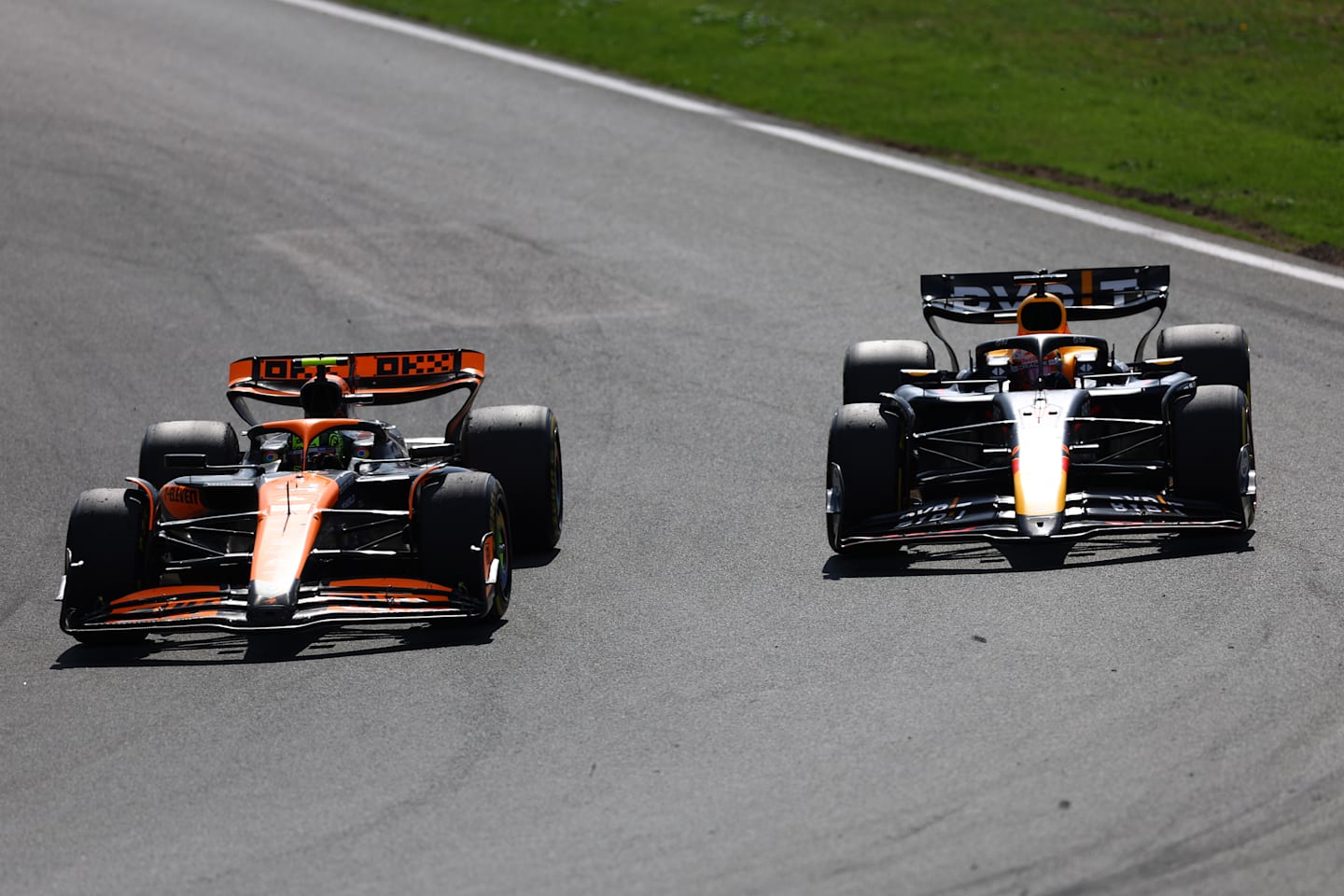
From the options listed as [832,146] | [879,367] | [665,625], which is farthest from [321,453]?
[832,146]

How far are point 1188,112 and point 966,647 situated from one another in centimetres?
1693

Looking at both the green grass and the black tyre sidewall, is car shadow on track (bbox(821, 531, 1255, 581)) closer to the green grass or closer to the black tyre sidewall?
the black tyre sidewall

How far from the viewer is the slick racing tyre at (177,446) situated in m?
13.3

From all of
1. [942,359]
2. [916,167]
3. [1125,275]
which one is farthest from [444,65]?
[1125,275]

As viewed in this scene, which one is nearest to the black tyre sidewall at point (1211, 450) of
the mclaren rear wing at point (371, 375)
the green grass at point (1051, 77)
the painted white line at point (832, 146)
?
Result: the mclaren rear wing at point (371, 375)

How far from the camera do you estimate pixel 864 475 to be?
39.7ft

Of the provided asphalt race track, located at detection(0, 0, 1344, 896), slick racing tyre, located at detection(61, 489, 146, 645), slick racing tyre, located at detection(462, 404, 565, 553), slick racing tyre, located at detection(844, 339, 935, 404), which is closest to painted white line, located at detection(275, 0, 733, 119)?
asphalt race track, located at detection(0, 0, 1344, 896)

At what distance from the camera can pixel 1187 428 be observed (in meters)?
11.8

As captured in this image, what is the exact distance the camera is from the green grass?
2270 centimetres

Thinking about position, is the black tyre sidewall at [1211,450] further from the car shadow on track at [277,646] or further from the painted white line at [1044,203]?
the painted white line at [1044,203]

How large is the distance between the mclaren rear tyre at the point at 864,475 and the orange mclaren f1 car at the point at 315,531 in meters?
2.10

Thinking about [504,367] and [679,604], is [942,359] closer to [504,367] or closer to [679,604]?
[504,367]

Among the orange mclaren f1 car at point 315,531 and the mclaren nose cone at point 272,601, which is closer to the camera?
the mclaren nose cone at point 272,601

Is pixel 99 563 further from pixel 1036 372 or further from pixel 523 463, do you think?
pixel 1036 372
